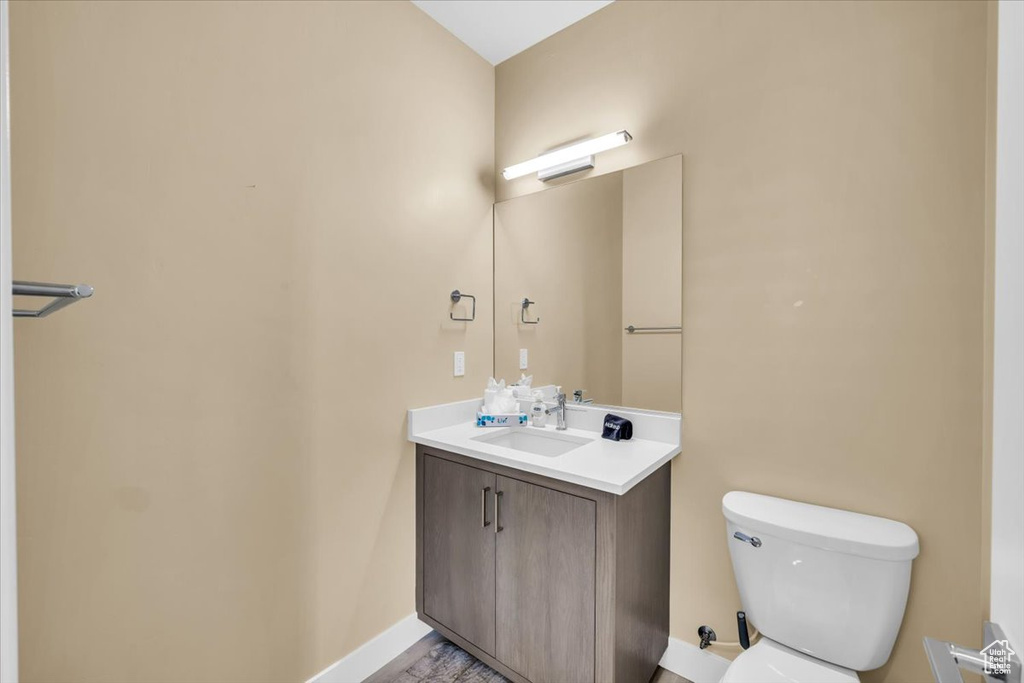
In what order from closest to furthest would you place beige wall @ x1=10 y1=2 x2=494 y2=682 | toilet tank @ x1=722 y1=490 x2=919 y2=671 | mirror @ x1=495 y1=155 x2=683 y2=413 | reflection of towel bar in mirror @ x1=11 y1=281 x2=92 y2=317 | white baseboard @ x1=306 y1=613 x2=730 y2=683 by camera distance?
reflection of towel bar in mirror @ x1=11 y1=281 x2=92 y2=317
beige wall @ x1=10 y1=2 x2=494 y2=682
toilet tank @ x1=722 y1=490 x2=919 y2=671
white baseboard @ x1=306 y1=613 x2=730 y2=683
mirror @ x1=495 y1=155 x2=683 y2=413

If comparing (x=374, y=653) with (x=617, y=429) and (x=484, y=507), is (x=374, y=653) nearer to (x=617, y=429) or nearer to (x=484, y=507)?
(x=484, y=507)

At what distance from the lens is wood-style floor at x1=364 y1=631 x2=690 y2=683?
1.65 metres

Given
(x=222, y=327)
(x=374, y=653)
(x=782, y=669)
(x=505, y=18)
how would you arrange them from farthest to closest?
(x=505, y=18) < (x=374, y=653) < (x=222, y=327) < (x=782, y=669)

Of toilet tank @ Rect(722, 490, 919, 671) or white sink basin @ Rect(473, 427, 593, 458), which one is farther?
white sink basin @ Rect(473, 427, 593, 458)

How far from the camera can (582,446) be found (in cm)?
172

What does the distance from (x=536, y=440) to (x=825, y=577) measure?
3.50 ft

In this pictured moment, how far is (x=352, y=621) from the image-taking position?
1.64 meters

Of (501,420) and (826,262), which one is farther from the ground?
(826,262)

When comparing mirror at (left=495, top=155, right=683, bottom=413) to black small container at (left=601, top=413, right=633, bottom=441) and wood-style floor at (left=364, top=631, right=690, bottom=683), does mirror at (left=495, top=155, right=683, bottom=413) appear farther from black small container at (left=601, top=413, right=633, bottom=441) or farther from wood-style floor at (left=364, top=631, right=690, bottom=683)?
wood-style floor at (left=364, top=631, right=690, bottom=683)

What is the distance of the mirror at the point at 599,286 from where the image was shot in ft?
5.58

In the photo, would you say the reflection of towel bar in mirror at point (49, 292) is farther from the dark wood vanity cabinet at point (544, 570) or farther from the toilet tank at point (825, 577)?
the toilet tank at point (825, 577)

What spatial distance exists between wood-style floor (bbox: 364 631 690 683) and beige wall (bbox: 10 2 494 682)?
0.16 metres

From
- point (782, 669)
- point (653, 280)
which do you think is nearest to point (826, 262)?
point (653, 280)

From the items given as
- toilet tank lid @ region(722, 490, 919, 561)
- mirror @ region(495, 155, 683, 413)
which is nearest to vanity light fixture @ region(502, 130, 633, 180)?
mirror @ region(495, 155, 683, 413)
